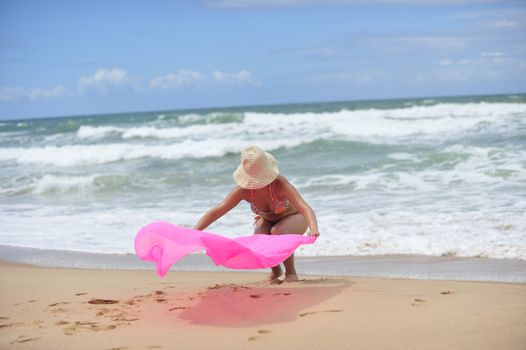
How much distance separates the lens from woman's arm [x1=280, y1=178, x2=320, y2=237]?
4.50m

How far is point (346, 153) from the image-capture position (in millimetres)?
16078

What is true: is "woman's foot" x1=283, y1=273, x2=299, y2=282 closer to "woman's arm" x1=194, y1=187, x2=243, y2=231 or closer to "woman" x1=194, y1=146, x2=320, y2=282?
"woman" x1=194, y1=146, x2=320, y2=282

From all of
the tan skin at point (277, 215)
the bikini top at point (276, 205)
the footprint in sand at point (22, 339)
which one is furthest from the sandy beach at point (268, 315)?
the bikini top at point (276, 205)

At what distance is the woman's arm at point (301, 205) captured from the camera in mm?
4500

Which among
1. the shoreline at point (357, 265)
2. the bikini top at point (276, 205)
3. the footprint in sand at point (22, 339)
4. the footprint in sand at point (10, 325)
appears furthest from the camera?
the shoreline at point (357, 265)

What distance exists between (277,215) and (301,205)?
1.12ft

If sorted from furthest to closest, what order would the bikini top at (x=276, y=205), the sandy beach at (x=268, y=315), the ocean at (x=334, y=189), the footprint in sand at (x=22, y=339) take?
the ocean at (x=334, y=189), the bikini top at (x=276, y=205), the footprint in sand at (x=22, y=339), the sandy beach at (x=268, y=315)

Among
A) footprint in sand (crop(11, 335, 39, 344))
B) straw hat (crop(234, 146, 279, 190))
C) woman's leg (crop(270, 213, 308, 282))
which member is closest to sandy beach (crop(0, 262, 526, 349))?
footprint in sand (crop(11, 335, 39, 344))

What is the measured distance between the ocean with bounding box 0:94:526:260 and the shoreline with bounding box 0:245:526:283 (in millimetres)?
206

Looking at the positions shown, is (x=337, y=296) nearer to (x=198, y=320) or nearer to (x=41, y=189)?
(x=198, y=320)

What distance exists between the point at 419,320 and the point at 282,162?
12.3 m

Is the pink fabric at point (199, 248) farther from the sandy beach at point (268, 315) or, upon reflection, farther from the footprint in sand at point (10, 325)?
the footprint in sand at point (10, 325)

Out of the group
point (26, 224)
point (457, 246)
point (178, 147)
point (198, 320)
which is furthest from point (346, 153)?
point (198, 320)

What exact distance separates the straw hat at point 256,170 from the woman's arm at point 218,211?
0.12 m
